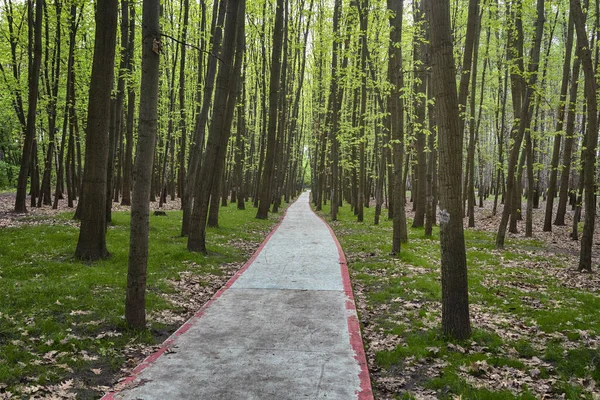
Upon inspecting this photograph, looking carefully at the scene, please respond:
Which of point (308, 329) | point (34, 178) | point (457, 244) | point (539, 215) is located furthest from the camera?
point (539, 215)

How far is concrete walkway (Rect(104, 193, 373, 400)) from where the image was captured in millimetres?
4195

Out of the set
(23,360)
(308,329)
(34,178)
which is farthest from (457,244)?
(34,178)

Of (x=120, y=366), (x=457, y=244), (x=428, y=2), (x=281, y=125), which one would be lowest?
(x=120, y=366)

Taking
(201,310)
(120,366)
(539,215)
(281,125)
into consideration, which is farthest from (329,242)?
(539,215)

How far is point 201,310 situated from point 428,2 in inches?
222

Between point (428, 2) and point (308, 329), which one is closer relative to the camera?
point (428, 2)

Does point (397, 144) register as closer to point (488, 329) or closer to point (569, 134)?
point (488, 329)

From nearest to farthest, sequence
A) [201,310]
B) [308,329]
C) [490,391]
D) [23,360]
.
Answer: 1. [490,391]
2. [23,360]
3. [308,329]
4. [201,310]

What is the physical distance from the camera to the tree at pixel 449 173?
5398 mm

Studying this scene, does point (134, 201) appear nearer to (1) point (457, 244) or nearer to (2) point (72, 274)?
(2) point (72, 274)

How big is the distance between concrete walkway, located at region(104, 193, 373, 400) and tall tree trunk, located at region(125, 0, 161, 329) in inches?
33.6

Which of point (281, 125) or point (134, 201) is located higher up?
point (281, 125)

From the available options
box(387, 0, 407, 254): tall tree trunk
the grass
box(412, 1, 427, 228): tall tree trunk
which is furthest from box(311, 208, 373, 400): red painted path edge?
box(412, 1, 427, 228): tall tree trunk

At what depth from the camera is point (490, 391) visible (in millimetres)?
4223
